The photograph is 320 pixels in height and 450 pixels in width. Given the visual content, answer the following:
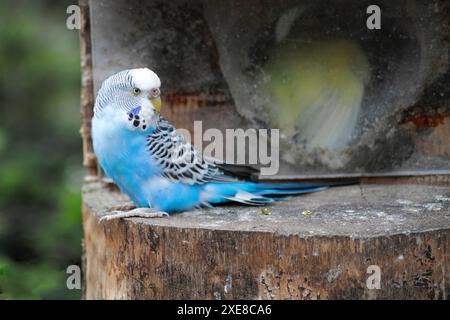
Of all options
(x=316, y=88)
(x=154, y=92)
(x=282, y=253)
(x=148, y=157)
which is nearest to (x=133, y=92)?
(x=154, y=92)

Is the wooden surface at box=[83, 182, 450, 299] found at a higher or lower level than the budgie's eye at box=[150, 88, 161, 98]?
lower

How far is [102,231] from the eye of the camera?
131 inches

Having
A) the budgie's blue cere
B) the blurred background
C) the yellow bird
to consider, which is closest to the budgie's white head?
the budgie's blue cere

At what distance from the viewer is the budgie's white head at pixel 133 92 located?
302cm

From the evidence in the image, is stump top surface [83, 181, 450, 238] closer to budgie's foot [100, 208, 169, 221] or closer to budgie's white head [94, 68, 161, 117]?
budgie's foot [100, 208, 169, 221]

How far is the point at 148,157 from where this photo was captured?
3.17 meters

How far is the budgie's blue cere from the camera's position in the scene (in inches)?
121

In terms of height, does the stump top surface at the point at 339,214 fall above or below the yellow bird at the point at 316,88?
below

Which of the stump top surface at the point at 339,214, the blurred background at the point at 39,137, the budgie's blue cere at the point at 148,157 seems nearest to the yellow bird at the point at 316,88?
the stump top surface at the point at 339,214

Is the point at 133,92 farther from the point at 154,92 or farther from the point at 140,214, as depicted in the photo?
the point at 140,214

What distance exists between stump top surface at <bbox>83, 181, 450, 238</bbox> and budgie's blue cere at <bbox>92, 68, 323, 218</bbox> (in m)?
0.08

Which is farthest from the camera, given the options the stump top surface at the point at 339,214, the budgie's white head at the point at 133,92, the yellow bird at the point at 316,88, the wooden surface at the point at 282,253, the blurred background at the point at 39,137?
the blurred background at the point at 39,137

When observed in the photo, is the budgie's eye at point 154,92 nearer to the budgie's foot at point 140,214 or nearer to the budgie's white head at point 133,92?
the budgie's white head at point 133,92

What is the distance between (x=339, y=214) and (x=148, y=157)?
34.0 inches
